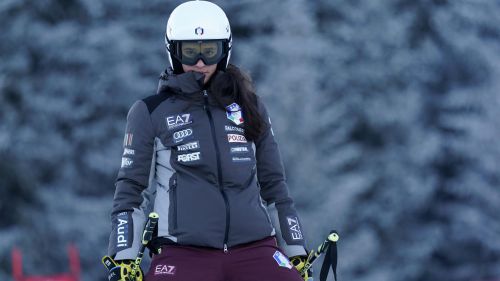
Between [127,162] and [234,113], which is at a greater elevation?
[234,113]

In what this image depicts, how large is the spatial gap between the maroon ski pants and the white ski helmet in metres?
0.94

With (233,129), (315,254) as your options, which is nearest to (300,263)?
(315,254)

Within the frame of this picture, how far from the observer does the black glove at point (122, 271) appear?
6586 mm

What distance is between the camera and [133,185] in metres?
6.77

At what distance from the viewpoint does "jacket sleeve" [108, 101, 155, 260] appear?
6.71 m

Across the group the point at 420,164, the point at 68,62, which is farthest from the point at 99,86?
the point at 420,164

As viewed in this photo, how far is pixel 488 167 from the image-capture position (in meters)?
39.5

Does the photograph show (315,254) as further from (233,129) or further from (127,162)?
(127,162)

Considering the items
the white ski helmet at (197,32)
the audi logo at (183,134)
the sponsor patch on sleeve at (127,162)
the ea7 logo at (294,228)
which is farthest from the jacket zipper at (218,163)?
the ea7 logo at (294,228)

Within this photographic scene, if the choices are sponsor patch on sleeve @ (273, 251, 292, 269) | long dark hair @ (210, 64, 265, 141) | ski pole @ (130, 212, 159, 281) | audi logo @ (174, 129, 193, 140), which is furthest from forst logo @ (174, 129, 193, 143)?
sponsor patch on sleeve @ (273, 251, 292, 269)

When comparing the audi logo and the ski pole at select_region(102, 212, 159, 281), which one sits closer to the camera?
the ski pole at select_region(102, 212, 159, 281)

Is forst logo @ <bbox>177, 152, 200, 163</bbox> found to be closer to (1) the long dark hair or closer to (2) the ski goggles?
(1) the long dark hair

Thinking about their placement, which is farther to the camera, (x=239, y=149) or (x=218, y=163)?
(x=239, y=149)

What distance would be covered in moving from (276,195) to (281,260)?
1.62 feet
